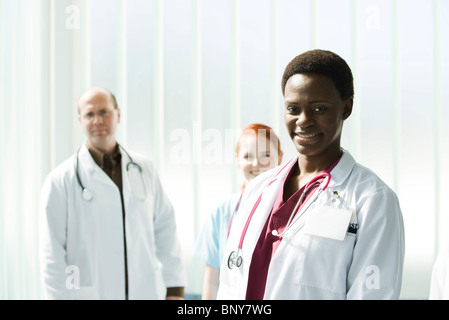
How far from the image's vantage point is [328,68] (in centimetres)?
102

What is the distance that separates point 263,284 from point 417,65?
194cm

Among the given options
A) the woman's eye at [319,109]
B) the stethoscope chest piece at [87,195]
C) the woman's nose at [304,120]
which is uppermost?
the woman's eye at [319,109]

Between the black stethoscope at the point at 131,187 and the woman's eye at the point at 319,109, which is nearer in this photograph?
the woman's eye at the point at 319,109

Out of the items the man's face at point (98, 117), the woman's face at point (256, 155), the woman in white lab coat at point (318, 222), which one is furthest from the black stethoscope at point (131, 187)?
the woman in white lab coat at point (318, 222)

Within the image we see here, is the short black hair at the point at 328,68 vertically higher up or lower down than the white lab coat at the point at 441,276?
higher up

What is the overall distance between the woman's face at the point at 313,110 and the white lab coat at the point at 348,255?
8 cm

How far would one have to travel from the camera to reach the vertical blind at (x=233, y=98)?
248cm

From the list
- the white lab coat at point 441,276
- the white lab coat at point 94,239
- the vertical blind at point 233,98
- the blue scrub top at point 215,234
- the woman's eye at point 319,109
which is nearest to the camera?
the woman's eye at point 319,109

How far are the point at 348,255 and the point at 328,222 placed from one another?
77 mm

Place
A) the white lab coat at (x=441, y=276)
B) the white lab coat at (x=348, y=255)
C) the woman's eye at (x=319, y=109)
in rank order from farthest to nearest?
the white lab coat at (x=441, y=276)
the woman's eye at (x=319, y=109)
the white lab coat at (x=348, y=255)

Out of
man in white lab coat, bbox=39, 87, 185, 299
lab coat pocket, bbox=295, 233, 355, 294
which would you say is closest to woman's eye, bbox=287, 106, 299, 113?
lab coat pocket, bbox=295, 233, 355, 294

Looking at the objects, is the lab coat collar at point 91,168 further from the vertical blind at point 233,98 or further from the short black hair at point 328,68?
the short black hair at point 328,68

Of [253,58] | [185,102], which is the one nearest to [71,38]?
[185,102]

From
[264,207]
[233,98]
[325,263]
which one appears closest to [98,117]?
[233,98]
